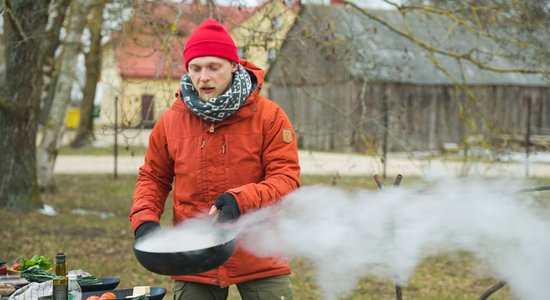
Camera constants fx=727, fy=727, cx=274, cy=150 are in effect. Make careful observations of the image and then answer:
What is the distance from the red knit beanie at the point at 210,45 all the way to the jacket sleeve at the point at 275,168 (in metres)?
0.37

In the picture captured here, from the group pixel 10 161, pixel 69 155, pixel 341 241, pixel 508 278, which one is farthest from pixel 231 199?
pixel 69 155

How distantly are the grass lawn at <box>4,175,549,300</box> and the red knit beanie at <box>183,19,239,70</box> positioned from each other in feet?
12.4

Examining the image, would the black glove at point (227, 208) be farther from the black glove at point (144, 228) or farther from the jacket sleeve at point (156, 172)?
the jacket sleeve at point (156, 172)

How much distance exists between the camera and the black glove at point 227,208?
305cm

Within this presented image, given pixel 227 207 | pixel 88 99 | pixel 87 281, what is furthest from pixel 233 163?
pixel 88 99

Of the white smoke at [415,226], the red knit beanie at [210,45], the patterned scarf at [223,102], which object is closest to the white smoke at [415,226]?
the white smoke at [415,226]

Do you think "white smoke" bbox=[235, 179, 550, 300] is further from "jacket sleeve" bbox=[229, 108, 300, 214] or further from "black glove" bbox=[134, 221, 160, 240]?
"black glove" bbox=[134, 221, 160, 240]

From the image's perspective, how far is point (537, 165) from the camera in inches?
763

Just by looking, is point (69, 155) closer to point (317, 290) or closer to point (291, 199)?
point (317, 290)

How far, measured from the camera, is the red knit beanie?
338 cm

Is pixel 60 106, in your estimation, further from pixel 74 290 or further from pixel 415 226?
pixel 415 226

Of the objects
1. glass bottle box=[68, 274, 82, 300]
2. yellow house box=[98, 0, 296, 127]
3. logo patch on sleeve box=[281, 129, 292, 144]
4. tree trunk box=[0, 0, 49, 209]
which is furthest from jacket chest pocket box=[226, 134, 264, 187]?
tree trunk box=[0, 0, 49, 209]

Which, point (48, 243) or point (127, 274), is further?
point (48, 243)

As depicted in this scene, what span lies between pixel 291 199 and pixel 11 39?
7398 millimetres
